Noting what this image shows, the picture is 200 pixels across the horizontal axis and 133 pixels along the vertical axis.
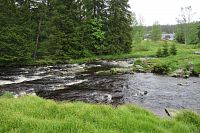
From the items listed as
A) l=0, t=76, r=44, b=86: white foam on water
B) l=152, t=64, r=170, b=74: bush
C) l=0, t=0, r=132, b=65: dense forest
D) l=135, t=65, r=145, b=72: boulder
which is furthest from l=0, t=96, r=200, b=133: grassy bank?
l=0, t=0, r=132, b=65: dense forest

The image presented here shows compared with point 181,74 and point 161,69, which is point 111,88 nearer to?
point 181,74

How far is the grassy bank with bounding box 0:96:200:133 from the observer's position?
8.41m

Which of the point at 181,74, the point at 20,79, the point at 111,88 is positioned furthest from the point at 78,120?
the point at 181,74

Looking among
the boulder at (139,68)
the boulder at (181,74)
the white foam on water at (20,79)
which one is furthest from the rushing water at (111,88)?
the boulder at (139,68)

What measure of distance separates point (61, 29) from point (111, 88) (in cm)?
2662

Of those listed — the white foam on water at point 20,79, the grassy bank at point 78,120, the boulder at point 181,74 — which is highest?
the grassy bank at point 78,120

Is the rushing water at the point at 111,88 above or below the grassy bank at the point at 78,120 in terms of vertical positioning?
below

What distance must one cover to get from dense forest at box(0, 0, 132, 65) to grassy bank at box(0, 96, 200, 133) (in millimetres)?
31716

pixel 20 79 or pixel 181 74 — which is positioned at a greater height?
pixel 20 79

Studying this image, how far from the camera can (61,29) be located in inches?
1957

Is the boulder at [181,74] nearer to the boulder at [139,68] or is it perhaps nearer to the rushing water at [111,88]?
the rushing water at [111,88]

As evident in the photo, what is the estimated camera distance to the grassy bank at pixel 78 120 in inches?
331

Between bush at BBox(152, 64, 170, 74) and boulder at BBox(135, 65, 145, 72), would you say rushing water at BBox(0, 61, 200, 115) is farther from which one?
boulder at BBox(135, 65, 145, 72)

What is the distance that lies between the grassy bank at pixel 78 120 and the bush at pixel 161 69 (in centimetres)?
2352
